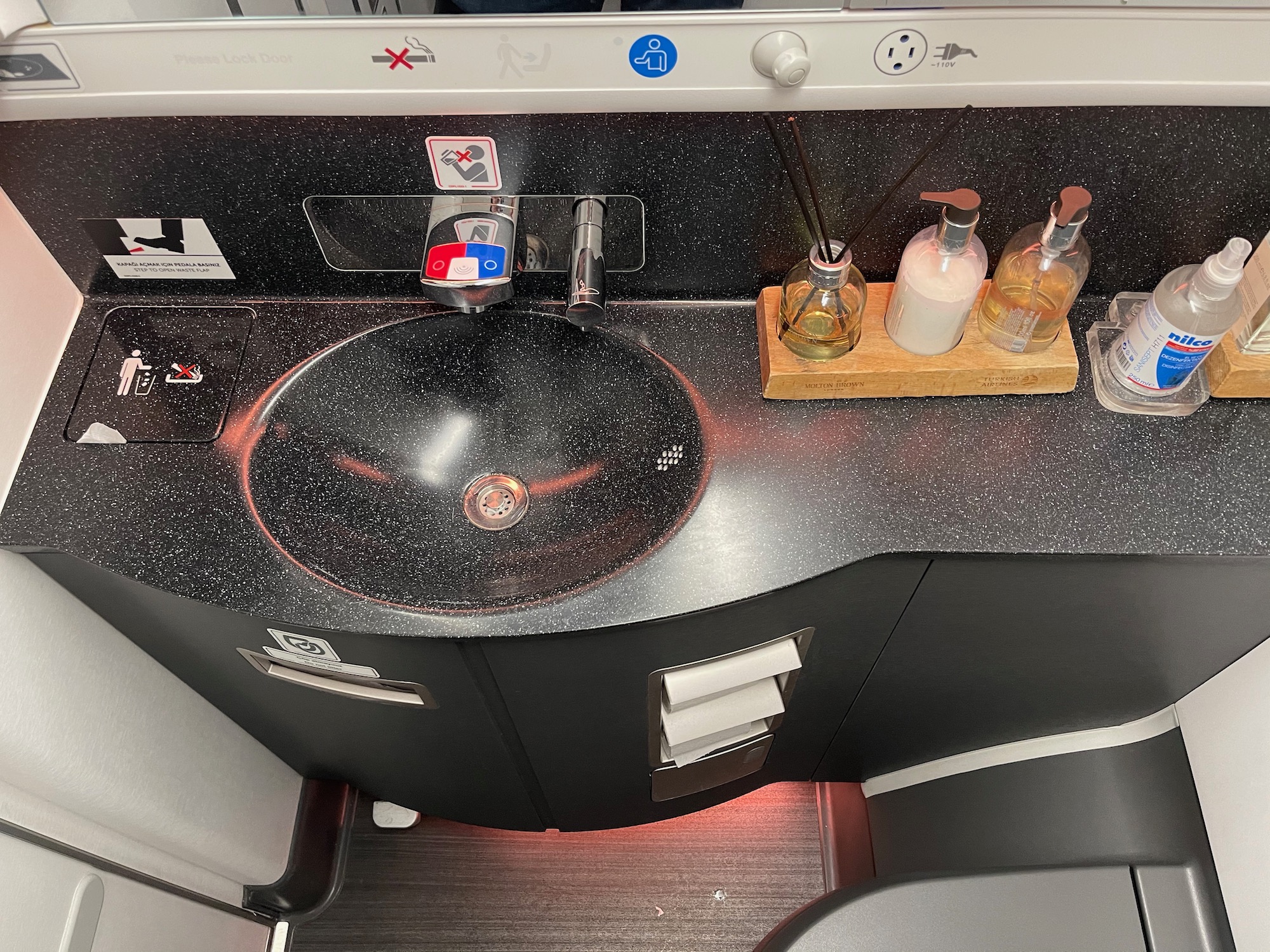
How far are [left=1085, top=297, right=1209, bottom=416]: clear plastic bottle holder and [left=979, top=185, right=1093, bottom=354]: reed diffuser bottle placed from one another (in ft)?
0.24

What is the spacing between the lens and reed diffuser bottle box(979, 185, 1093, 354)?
0.82m

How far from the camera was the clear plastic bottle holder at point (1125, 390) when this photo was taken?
0.88 meters

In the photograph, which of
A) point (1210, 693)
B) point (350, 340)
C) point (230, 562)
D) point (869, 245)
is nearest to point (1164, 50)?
point (869, 245)

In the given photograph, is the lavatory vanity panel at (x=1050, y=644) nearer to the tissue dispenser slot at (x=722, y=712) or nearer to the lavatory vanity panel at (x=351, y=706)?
the tissue dispenser slot at (x=722, y=712)

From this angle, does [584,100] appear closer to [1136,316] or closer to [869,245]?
[869,245]

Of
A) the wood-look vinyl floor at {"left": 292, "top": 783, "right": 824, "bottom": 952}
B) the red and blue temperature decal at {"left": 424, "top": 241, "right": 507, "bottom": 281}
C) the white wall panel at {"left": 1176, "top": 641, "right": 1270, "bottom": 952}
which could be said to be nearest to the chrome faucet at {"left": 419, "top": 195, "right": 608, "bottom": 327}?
the red and blue temperature decal at {"left": 424, "top": 241, "right": 507, "bottom": 281}

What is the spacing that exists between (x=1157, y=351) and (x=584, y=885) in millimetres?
1111

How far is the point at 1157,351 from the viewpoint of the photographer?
2.69 feet

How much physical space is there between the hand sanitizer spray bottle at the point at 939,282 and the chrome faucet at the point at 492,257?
0.90 ft

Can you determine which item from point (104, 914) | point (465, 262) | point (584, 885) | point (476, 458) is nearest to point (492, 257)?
point (465, 262)

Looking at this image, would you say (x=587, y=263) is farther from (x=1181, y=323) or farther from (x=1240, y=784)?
(x=1240, y=784)

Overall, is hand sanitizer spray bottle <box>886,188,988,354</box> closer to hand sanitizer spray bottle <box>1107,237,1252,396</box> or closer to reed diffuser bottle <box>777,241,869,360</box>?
reed diffuser bottle <box>777,241,869,360</box>

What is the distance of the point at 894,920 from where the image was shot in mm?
914

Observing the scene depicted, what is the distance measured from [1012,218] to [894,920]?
0.70 meters
